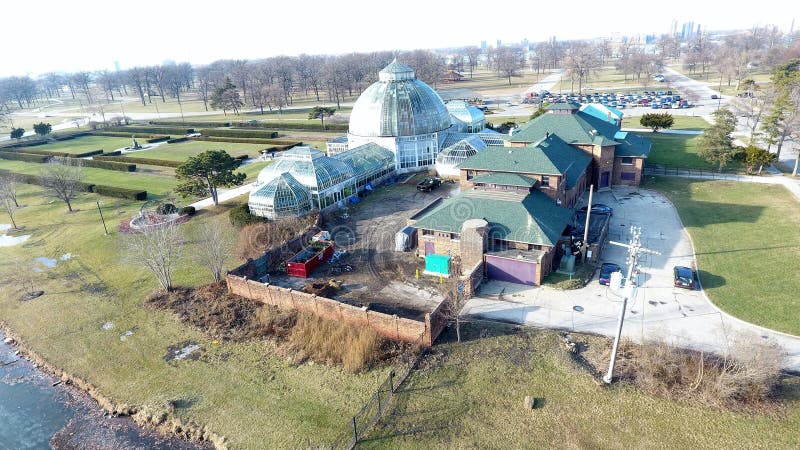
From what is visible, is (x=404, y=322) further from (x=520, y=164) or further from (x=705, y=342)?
(x=520, y=164)

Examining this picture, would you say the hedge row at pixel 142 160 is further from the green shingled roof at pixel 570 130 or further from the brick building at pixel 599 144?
the green shingled roof at pixel 570 130

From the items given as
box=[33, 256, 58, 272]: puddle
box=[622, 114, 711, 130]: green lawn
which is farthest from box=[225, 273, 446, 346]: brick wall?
box=[622, 114, 711, 130]: green lawn

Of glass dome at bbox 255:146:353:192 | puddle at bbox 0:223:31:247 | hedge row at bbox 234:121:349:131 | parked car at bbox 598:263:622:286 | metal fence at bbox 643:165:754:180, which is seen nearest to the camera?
parked car at bbox 598:263:622:286

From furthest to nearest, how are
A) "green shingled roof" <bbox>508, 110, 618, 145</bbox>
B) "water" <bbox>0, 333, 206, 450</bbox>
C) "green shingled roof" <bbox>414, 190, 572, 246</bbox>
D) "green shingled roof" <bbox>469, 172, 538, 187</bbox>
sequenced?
1. "green shingled roof" <bbox>508, 110, 618, 145</bbox>
2. "green shingled roof" <bbox>469, 172, 538, 187</bbox>
3. "green shingled roof" <bbox>414, 190, 572, 246</bbox>
4. "water" <bbox>0, 333, 206, 450</bbox>

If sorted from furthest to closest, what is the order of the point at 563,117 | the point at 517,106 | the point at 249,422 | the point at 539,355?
the point at 517,106, the point at 563,117, the point at 539,355, the point at 249,422

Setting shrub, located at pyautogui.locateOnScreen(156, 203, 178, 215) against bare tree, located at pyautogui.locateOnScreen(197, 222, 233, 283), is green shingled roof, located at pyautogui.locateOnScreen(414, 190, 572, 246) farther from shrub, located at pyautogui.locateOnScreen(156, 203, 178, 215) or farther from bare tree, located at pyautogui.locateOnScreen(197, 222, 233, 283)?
shrub, located at pyautogui.locateOnScreen(156, 203, 178, 215)

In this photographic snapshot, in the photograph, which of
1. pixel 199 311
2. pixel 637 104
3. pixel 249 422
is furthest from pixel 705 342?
pixel 637 104

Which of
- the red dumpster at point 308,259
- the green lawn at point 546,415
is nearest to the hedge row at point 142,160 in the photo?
the red dumpster at point 308,259
